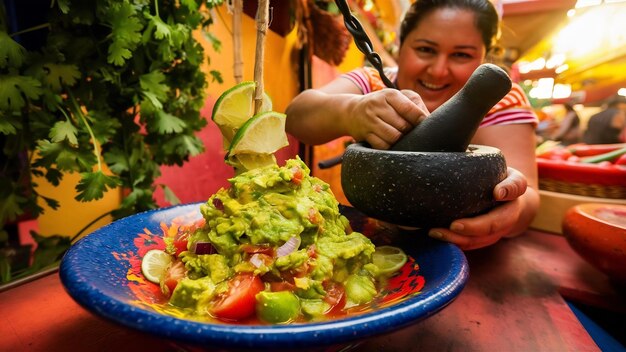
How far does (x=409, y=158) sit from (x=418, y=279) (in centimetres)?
29

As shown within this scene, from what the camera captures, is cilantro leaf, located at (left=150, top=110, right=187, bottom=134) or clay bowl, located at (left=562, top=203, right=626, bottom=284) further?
cilantro leaf, located at (left=150, top=110, right=187, bottom=134)

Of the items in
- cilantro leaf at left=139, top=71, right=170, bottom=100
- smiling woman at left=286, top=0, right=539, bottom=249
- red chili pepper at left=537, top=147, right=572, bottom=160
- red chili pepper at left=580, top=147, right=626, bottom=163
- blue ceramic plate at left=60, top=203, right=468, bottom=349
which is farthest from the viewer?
red chili pepper at left=537, top=147, right=572, bottom=160

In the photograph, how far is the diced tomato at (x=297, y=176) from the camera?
0.86 meters

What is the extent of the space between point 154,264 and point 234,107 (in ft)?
1.45

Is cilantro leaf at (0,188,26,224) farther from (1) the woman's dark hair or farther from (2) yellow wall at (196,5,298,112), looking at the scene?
(1) the woman's dark hair

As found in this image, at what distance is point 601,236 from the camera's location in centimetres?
122

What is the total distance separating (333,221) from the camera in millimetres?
918

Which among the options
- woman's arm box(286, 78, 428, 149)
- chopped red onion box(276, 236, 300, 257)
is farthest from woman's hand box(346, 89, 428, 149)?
chopped red onion box(276, 236, 300, 257)

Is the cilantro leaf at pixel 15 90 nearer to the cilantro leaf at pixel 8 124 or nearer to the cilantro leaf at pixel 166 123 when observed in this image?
the cilantro leaf at pixel 8 124

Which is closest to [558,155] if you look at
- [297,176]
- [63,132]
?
[297,176]

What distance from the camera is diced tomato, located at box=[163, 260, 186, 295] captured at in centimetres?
77

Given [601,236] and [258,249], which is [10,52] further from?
[601,236]

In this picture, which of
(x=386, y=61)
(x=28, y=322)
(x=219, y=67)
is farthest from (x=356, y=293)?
(x=386, y=61)

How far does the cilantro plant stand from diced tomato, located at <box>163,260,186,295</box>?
484 mm
